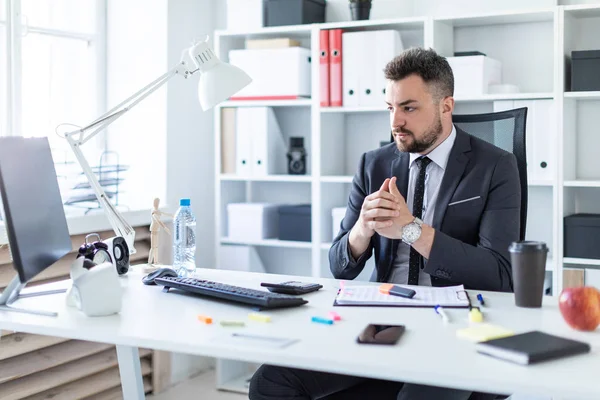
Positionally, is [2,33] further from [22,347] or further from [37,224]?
[37,224]

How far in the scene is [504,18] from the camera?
3279mm

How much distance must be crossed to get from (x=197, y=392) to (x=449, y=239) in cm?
206

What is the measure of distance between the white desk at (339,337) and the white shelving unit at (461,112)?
4.96 ft

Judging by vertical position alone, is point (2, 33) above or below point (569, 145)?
above

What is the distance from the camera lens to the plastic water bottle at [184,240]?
7.26ft

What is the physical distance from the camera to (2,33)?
3.25m

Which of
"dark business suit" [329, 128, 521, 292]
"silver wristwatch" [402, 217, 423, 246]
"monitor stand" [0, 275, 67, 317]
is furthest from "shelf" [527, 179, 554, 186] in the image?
"monitor stand" [0, 275, 67, 317]

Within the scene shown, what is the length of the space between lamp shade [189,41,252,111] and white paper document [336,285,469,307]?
65 centimetres

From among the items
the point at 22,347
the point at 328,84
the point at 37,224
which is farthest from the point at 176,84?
the point at 37,224

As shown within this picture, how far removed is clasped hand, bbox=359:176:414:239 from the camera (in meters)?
1.95

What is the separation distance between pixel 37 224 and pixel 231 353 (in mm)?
625

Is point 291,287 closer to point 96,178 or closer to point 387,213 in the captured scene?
point 387,213

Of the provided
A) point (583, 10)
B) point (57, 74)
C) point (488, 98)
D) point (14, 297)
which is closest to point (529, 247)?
point (14, 297)

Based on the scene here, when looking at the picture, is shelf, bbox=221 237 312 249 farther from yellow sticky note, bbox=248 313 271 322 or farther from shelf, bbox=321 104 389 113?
yellow sticky note, bbox=248 313 271 322
